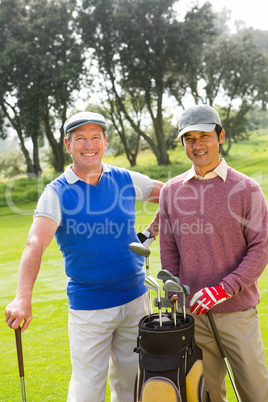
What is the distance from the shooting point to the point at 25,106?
21.2 metres

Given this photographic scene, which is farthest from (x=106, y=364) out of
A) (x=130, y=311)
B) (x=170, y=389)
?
(x=170, y=389)

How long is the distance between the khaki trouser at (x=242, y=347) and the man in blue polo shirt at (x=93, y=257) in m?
0.41

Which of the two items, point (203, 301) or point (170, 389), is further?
point (203, 301)

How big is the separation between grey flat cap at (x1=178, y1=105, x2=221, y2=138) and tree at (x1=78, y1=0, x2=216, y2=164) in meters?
20.6

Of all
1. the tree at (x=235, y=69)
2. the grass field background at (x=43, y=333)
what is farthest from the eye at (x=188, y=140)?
the tree at (x=235, y=69)

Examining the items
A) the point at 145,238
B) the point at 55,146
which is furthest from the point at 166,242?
the point at 55,146

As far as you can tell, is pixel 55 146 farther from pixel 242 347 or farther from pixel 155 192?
pixel 242 347

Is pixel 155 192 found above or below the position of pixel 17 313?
above

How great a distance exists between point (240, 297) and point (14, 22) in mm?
20556

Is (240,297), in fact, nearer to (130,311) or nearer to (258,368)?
(258,368)

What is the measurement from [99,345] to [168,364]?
1.92ft

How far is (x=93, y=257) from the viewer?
8.02 ft

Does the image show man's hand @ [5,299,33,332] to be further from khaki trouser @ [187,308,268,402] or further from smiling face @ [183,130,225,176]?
smiling face @ [183,130,225,176]

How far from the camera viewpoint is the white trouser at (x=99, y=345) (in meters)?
2.43
